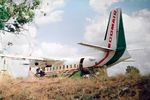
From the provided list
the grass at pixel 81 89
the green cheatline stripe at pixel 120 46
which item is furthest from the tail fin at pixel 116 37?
the grass at pixel 81 89

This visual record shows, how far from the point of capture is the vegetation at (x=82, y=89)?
12684 mm

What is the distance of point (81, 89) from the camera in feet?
47.3

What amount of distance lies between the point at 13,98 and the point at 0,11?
27.6 ft

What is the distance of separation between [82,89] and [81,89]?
81 millimetres

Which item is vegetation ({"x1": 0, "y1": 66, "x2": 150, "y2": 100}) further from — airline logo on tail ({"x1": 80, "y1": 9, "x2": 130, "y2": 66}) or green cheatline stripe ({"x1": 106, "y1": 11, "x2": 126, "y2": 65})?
green cheatline stripe ({"x1": 106, "y1": 11, "x2": 126, "y2": 65})

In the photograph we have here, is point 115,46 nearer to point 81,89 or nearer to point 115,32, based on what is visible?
point 115,32

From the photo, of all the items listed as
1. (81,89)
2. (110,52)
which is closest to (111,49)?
(110,52)

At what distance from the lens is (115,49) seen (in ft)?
93.6

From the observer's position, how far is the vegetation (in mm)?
12684

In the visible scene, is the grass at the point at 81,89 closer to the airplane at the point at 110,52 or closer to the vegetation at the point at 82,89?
the vegetation at the point at 82,89

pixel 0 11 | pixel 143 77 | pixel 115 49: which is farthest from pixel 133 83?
pixel 115 49

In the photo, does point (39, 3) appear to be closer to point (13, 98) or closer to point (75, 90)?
point (13, 98)

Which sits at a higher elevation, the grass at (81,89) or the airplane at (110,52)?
the airplane at (110,52)

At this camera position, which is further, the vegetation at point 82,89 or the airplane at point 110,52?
the airplane at point 110,52
